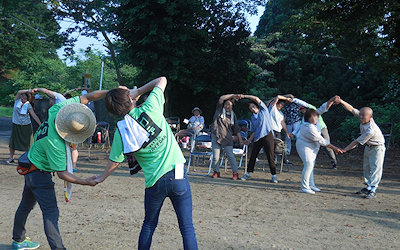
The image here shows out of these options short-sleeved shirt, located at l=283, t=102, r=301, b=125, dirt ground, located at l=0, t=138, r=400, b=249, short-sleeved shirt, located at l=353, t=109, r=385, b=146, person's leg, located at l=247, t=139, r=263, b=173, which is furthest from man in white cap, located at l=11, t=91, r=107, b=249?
short-sleeved shirt, located at l=283, t=102, r=301, b=125

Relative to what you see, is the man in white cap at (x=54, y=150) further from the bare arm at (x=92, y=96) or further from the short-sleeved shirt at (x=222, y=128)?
the short-sleeved shirt at (x=222, y=128)

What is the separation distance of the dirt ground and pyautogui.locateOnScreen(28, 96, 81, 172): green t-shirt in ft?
4.51

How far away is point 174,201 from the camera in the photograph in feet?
11.4

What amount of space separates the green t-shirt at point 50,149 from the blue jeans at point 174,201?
89 centimetres

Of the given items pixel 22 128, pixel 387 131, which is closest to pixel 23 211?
pixel 22 128

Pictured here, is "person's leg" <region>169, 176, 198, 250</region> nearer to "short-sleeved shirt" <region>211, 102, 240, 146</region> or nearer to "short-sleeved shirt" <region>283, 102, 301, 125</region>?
"short-sleeved shirt" <region>211, 102, 240, 146</region>

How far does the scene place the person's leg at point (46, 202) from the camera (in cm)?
391

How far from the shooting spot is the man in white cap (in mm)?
3693

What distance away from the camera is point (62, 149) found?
146 inches

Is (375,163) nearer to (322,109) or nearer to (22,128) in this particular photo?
(322,109)

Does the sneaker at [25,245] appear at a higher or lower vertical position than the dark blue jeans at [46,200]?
lower

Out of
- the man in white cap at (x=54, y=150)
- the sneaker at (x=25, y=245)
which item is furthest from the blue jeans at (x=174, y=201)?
the sneaker at (x=25, y=245)

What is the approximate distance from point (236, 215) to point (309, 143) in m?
2.50

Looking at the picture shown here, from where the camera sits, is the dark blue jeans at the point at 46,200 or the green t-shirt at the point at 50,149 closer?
the green t-shirt at the point at 50,149
